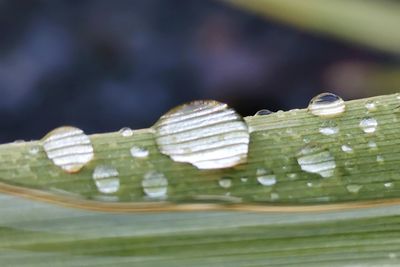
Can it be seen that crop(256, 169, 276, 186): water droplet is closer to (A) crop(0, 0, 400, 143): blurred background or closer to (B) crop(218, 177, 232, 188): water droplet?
(B) crop(218, 177, 232, 188): water droplet

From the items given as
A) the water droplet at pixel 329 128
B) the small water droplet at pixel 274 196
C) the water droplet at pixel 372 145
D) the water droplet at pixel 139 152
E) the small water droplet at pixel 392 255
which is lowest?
the small water droplet at pixel 392 255

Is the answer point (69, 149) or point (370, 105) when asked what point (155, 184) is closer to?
point (69, 149)

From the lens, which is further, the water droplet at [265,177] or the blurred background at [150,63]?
the blurred background at [150,63]

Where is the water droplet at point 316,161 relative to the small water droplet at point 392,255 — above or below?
above

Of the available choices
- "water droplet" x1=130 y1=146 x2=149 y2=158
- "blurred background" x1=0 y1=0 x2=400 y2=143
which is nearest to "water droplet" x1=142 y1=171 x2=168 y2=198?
"water droplet" x1=130 y1=146 x2=149 y2=158

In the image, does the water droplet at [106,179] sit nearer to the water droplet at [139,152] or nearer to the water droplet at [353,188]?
the water droplet at [139,152]

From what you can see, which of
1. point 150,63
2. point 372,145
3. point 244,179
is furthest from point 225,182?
point 150,63

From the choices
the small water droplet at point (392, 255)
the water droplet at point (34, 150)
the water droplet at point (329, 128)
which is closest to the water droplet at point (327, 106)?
the water droplet at point (329, 128)
